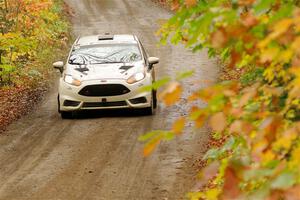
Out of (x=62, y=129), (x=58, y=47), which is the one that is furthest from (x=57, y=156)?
(x=58, y=47)

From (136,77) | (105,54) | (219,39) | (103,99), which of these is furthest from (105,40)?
(219,39)

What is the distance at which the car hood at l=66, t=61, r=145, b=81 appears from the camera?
1426cm

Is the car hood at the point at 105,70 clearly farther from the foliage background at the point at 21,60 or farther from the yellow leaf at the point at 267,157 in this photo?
the yellow leaf at the point at 267,157

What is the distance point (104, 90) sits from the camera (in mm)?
14227

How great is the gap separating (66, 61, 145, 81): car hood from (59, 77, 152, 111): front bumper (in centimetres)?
14

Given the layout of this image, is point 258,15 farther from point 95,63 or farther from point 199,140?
point 95,63

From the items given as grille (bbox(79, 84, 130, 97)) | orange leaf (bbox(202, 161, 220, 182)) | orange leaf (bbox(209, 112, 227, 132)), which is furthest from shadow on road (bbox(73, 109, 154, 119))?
orange leaf (bbox(209, 112, 227, 132))

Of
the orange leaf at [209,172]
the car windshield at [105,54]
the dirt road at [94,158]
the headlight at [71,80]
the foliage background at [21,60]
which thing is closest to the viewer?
the orange leaf at [209,172]

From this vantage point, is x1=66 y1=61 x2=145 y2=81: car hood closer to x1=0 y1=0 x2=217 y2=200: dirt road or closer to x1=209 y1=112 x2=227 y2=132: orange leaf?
x1=0 y1=0 x2=217 y2=200: dirt road

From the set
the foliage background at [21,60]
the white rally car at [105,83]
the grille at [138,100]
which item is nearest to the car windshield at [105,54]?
the white rally car at [105,83]

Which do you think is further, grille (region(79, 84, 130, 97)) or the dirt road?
grille (region(79, 84, 130, 97))

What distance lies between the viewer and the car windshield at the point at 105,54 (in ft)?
49.1

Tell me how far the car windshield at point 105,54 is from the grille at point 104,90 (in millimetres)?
893

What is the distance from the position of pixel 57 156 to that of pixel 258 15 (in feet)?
28.8
